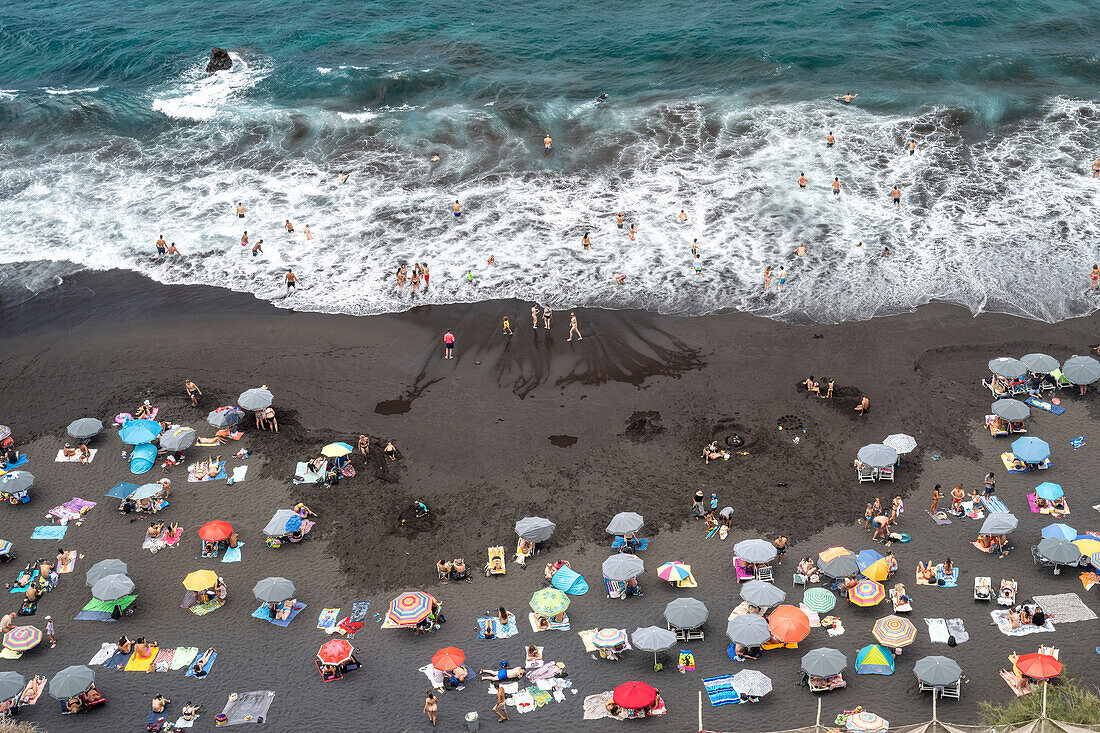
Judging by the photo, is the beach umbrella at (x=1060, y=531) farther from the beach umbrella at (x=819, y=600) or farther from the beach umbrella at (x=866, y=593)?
the beach umbrella at (x=819, y=600)

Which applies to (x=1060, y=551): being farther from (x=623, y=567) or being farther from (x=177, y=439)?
(x=177, y=439)

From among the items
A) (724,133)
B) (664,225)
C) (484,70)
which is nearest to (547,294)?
(664,225)

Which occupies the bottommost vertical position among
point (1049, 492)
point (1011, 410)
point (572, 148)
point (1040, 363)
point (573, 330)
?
point (1049, 492)

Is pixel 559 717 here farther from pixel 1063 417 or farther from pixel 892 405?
pixel 1063 417

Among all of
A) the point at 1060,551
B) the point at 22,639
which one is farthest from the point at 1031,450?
the point at 22,639

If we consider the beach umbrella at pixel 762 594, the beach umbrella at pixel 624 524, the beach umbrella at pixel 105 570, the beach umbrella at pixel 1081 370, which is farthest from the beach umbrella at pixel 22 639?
the beach umbrella at pixel 1081 370

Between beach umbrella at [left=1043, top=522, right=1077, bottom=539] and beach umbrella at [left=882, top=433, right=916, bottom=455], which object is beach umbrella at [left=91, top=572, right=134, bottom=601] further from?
beach umbrella at [left=1043, top=522, right=1077, bottom=539]

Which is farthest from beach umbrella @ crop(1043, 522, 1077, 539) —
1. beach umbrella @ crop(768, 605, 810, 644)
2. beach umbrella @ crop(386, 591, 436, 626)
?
beach umbrella @ crop(386, 591, 436, 626)

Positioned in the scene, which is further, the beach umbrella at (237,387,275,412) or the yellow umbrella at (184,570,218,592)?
the beach umbrella at (237,387,275,412)
